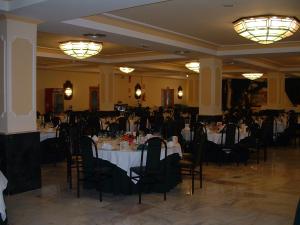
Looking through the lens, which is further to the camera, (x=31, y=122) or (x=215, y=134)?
(x=215, y=134)

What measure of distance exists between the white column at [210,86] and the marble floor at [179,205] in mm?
4405

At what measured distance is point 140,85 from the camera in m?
22.2

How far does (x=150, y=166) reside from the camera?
5.66 metres

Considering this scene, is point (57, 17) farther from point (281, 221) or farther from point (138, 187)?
point (281, 221)

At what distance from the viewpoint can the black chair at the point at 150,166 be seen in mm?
5586

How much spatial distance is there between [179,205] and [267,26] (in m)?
3.32

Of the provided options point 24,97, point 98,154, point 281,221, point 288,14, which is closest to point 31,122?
point 24,97

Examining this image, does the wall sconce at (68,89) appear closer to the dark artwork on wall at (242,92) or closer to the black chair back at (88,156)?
the dark artwork on wall at (242,92)

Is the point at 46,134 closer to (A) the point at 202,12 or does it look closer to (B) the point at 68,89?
(A) the point at 202,12

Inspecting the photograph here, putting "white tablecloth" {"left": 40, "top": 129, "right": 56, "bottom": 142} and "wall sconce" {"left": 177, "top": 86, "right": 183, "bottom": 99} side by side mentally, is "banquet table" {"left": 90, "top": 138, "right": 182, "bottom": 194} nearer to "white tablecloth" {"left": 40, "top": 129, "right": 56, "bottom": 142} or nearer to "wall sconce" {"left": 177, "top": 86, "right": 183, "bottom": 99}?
"white tablecloth" {"left": 40, "top": 129, "right": 56, "bottom": 142}

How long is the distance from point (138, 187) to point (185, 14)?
303cm

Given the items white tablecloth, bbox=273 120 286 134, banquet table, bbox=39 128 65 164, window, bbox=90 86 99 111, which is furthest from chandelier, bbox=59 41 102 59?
window, bbox=90 86 99 111

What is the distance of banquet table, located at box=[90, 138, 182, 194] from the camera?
5816 mm

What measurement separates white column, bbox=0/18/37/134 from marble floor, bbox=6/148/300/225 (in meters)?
1.13
